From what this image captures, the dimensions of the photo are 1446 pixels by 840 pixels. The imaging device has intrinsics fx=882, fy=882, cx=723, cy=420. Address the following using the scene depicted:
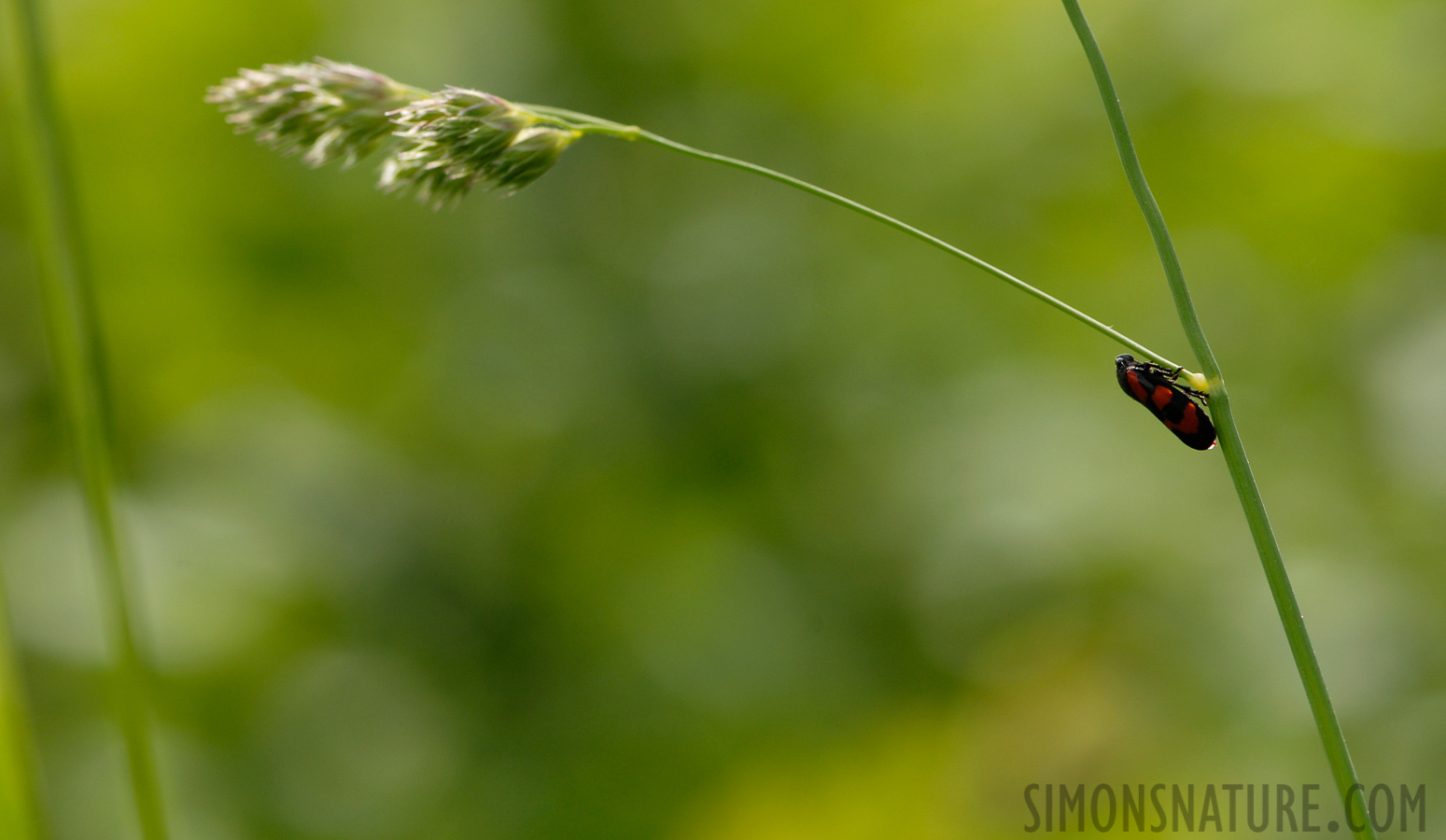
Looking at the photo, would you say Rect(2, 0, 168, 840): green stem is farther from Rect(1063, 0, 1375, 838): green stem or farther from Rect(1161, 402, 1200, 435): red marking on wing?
Rect(1161, 402, 1200, 435): red marking on wing

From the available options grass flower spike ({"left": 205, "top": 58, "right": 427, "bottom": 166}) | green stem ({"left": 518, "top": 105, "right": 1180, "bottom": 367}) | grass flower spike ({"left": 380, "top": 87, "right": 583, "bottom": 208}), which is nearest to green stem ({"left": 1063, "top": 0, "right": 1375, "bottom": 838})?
green stem ({"left": 518, "top": 105, "right": 1180, "bottom": 367})

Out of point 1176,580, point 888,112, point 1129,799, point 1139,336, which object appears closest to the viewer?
point 1129,799

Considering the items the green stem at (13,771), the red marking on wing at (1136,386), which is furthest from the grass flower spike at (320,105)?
the red marking on wing at (1136,386)

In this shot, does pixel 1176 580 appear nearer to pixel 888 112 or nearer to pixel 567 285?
pixel 888 112

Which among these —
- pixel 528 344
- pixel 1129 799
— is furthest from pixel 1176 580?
pixel 528 344

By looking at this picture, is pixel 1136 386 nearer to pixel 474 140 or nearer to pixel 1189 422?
pixel 1189 422
